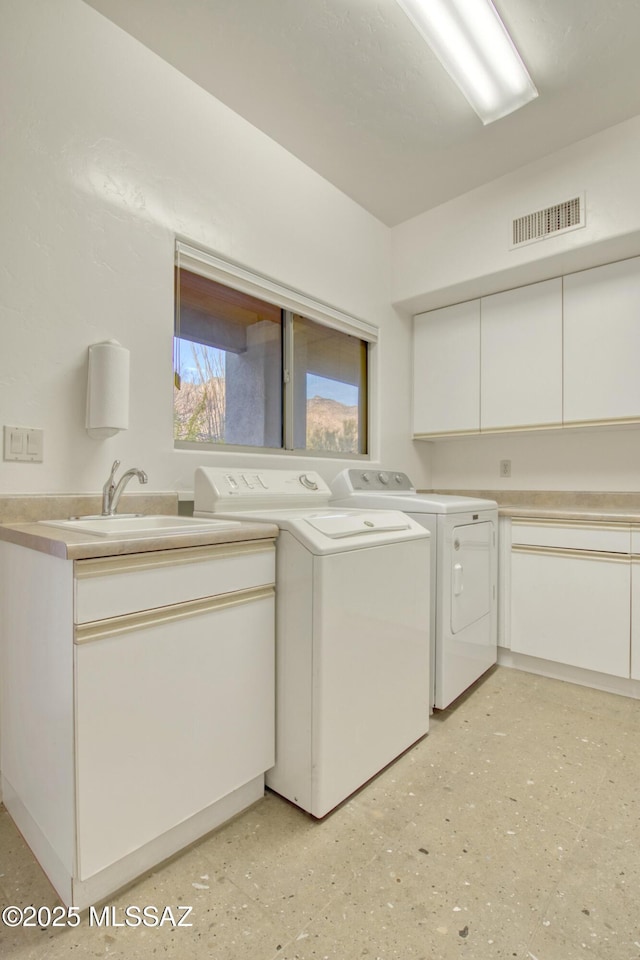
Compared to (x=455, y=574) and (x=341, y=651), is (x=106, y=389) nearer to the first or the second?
(x=341, y=651)

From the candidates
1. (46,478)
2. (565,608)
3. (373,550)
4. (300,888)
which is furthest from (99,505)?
(565,608)

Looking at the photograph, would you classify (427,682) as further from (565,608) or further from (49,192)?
(49,192)

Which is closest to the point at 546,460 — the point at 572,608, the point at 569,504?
the point at 569,504

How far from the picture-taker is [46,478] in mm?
1529

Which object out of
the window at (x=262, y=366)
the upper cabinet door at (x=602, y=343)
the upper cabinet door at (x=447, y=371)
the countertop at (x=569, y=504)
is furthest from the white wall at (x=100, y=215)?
the upper cabinet door at (x=602, y=343)

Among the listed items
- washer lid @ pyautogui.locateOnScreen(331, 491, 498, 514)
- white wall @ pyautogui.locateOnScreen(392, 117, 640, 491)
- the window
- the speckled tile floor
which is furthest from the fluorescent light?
the speckled tile floor

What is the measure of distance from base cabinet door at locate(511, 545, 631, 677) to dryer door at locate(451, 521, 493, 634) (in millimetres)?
261

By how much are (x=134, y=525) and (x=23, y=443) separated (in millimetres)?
419

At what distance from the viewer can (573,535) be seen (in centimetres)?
234

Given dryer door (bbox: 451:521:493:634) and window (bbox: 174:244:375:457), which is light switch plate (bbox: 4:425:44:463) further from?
dryer door (bbox: 451:521:493:634)

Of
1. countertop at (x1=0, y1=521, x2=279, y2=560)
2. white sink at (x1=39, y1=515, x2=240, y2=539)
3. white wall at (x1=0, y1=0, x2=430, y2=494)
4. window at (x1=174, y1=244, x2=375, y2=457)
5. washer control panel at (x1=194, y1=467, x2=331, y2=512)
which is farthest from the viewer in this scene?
window at (x1=174, y1=244, x2=375, y2=457)

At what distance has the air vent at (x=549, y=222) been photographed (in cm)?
232

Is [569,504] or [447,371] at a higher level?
[447,371]

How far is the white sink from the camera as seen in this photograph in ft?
3.76
